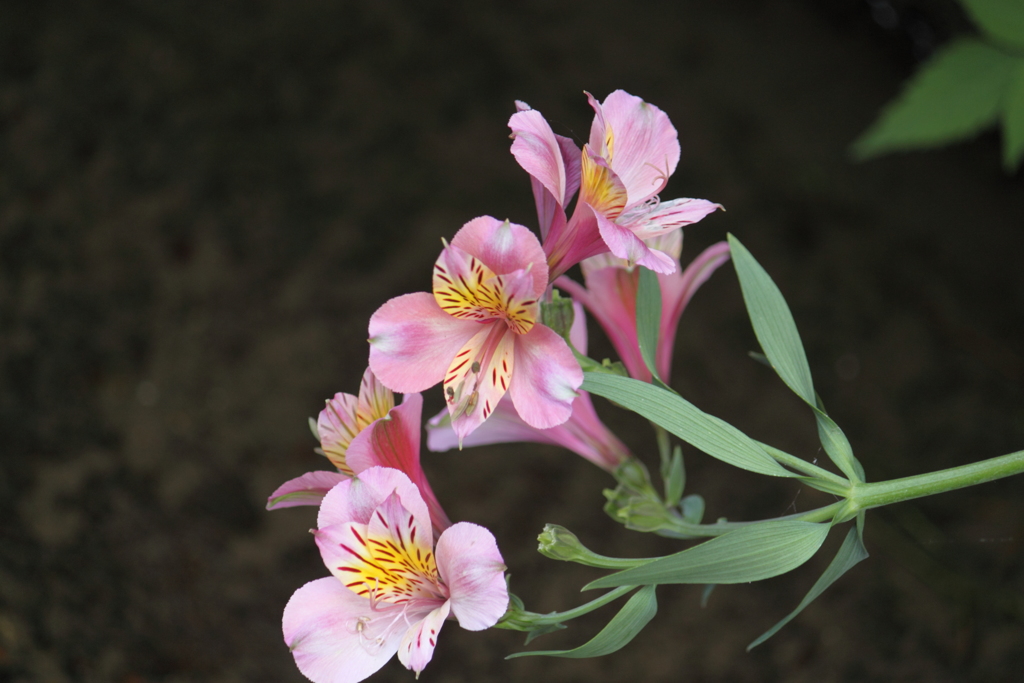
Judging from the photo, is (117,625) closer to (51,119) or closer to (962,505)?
(51,119)

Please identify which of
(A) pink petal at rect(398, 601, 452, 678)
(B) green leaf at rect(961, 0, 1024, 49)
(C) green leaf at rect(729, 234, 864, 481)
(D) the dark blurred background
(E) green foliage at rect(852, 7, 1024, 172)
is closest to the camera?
(A) pink petal at rect(398, 601, 452, 678)

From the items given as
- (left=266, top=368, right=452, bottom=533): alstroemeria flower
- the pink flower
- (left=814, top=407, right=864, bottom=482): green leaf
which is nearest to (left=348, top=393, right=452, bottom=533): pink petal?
(left=266, top=368, right=452, bottom=533): alstroemeria flower

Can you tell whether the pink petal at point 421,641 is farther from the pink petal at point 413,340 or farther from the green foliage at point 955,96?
the green foliage at point 955,96

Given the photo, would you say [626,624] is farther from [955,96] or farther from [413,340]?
[955,96]

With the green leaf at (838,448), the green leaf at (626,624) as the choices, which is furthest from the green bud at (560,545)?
the green leaf at (838,448)

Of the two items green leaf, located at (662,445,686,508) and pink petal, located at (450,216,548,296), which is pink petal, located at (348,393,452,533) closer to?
pink petal, located at (450,216,548,296)

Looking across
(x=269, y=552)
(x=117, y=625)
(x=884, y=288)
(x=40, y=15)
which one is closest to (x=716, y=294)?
(x=884, y=288)
